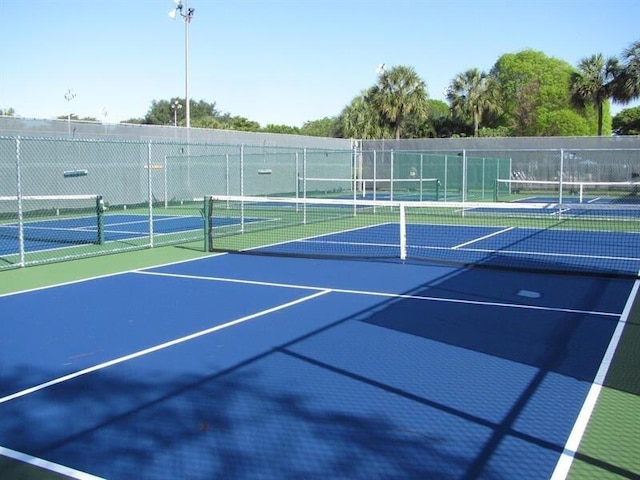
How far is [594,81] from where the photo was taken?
49312 millimetres

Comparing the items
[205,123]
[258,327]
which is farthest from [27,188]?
[205,123]

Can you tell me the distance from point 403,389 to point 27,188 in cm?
2028

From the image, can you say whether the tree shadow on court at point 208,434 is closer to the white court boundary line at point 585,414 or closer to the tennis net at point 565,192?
the white court boundary line at point 585,414

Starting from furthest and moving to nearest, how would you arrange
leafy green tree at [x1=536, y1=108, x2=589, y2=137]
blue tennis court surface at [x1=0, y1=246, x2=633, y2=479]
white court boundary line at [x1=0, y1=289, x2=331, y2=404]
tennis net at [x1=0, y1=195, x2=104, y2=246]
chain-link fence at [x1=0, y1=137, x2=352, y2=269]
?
1. leafy green tree at [x1=536, y1=108, x2=589, y2=137]
2. tennis net at [x1=0, y1=195, x2=104, y2=246]
3. chain-link fence at [x1=0, y1=137, x2=352, y2=269]
4. white court boundary line at [x1=0, y1=289, x2=331, y2=404]
5. blue tennis court surface at [x1=0, y1=246, x2=633, y2=479]

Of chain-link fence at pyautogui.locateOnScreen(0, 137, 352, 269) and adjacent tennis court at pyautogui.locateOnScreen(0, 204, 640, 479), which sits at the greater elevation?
chain-link fence at pyautogui.locateOnScreen(0, 137, 352, 269)

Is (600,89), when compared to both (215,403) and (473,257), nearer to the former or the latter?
(473,257)

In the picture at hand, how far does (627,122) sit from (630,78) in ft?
124

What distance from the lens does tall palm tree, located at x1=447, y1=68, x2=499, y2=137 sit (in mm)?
61125

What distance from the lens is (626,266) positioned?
39.7 feet

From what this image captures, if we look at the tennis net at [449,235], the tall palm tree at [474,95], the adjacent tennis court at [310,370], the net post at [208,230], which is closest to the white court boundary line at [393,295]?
the adjacent tennis court at [310,370]

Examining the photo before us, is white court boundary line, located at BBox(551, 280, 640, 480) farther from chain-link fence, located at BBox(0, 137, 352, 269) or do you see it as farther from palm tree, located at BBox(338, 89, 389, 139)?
palm tree, located at BBox(338, 89, 389, 139)

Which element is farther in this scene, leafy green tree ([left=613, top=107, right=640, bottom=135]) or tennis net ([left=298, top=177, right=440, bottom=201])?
leafy green tree ([left=613, top=107, right=640, bottom=135])

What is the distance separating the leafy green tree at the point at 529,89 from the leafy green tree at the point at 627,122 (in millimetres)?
8258

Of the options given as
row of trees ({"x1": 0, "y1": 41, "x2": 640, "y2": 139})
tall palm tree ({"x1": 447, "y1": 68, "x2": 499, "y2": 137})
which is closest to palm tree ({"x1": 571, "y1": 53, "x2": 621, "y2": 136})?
row of trees ({"x1": 0, "y1": 41, "x2": 640, "y2": 139})
